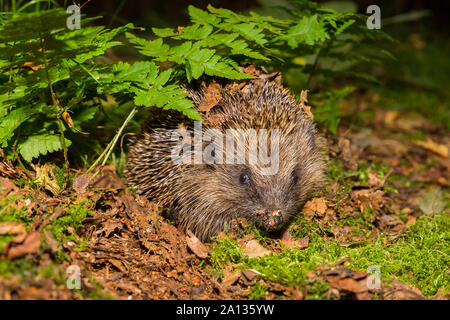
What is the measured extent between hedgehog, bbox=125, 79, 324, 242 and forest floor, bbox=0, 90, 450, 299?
10.7 inches

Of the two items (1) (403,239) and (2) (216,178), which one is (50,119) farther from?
(1) (403,239)

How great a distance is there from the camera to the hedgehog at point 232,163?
5.62m

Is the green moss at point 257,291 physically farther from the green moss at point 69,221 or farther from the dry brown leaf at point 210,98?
the dry brown leaf at point 210,98

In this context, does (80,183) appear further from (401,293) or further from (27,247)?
(401,293)

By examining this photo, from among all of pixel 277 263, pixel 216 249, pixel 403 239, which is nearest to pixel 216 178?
pixel 216 249

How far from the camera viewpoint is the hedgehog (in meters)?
5.62

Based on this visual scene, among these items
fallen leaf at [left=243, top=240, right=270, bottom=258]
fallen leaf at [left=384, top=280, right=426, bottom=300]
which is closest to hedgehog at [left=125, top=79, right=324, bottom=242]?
fallen leaf at [left=243, top=240, right=270, bottom=258]

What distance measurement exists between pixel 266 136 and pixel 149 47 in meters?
1.85

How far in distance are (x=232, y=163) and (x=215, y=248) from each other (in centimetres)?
110

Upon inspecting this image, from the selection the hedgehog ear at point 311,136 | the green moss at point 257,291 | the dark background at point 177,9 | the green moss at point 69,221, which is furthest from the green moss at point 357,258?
the dark background at point 177,9

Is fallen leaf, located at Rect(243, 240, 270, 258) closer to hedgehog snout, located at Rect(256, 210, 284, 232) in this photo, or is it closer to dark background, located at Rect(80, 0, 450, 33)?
hedgehog snout, located at Rect(256, 210, 284, 232)

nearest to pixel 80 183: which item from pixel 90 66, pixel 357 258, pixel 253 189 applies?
pixel 90 66

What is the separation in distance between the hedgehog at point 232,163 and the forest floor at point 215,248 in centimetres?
27

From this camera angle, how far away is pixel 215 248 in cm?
543
